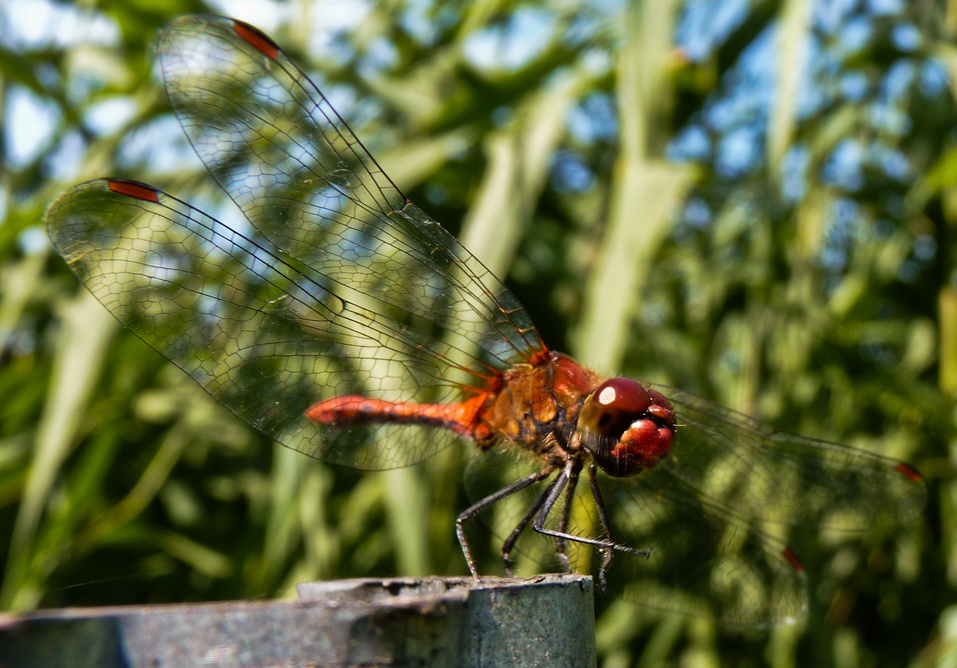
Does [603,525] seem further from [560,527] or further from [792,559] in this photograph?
[792,559]

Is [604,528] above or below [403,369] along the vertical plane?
below

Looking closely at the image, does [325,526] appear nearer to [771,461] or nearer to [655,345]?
[655,345]

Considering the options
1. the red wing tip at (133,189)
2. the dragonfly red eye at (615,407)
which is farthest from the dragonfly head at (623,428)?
the red wing tip at (133,189)

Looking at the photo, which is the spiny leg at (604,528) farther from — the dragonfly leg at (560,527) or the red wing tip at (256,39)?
the red wing tip at (256,39)

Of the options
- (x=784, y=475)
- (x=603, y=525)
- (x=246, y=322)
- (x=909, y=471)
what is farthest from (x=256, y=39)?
(x=909, y=471)

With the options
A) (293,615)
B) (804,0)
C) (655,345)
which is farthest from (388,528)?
(293,615)

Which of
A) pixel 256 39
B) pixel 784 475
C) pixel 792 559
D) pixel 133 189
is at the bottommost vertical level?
pixel 792 559

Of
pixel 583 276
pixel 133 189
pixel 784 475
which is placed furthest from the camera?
pixel 583 276
